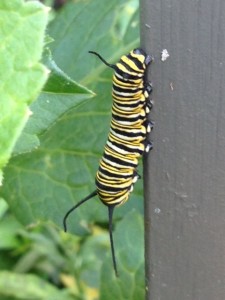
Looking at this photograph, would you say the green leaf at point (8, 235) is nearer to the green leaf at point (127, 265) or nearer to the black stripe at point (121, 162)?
the green leaf at point (127, 265)

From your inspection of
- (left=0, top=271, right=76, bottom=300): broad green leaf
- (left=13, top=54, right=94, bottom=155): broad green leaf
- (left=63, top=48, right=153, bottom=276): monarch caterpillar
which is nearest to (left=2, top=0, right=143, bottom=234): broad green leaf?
(left=63, top=48, right=153, bottom=276): monarch caterpillar

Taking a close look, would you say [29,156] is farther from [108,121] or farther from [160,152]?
[160,152]

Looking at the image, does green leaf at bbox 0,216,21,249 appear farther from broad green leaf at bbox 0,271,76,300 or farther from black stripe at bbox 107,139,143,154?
black stripe at bbox 107,139,143,154

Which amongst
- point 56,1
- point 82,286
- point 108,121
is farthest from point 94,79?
point 56,1

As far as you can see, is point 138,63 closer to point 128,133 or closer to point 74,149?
point 128,133

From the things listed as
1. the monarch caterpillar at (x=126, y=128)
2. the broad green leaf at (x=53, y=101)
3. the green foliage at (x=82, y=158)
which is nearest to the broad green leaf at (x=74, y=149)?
the green foliage at (x=82, y=158)
